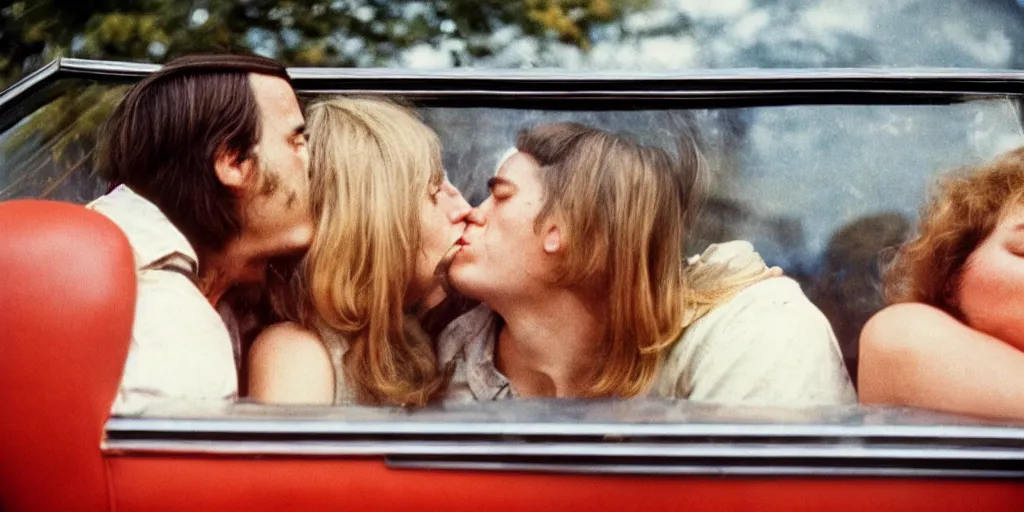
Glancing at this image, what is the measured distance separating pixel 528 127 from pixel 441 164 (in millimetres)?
180

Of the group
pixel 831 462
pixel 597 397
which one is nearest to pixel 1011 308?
pixel 831 462

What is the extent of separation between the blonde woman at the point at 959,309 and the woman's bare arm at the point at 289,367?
0.94 metres

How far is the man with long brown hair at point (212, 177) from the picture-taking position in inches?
76.2

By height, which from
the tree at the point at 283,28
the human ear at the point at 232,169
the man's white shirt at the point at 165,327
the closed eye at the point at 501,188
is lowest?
the man's white shirt at the point at 165,327

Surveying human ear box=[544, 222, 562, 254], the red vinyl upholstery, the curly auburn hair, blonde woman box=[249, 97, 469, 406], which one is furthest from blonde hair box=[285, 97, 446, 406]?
the curly auburn hair

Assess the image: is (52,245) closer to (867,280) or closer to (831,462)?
(831,462)

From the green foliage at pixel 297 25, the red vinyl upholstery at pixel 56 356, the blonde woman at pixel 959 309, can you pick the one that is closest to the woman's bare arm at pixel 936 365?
the blonde woman at pixel 959 309

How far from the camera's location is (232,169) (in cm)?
197

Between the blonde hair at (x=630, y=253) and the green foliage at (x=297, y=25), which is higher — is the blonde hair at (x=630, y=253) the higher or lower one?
the lower one

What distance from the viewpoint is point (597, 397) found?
194 cm

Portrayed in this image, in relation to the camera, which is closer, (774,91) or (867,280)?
(867,280)

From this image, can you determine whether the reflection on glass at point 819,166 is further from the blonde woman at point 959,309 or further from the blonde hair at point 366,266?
the blonde hair at point 366,266

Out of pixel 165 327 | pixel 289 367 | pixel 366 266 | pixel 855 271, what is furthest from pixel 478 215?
pixel 855 271

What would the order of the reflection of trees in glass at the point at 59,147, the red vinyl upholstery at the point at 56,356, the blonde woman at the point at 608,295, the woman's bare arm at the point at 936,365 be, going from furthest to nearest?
the reflection of trees in glass at the point at 59,147
the blonde woman at the point at 608,295
the woman's bare arm at the point at 936,365
the red vinyl upholstery at the point at 56,356
